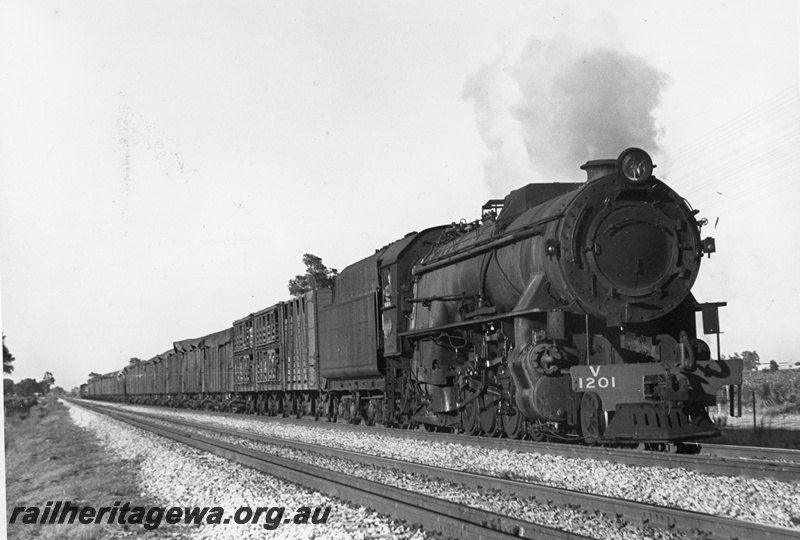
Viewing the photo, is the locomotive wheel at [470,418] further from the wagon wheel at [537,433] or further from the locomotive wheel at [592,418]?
the locomotive wheel at [592,418]

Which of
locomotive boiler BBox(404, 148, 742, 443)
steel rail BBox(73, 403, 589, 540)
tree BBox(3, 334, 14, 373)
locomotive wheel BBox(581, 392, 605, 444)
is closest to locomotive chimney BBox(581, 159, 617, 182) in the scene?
locomotive boiler BBox(404, 148, 742, 443)

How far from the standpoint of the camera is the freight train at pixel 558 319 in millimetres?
10836

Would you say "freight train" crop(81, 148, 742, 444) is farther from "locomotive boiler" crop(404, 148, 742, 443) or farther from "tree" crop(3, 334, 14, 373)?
"tree" crop(3, 334, 14, 373)

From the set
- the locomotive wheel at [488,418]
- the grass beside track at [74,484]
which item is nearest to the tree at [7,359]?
the grass beside track at [74,484]

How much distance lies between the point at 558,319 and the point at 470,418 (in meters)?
4.03

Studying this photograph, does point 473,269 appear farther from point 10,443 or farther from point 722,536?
point 10,443

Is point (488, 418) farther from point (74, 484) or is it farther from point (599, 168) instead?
point (74, 484)

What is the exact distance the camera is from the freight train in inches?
427

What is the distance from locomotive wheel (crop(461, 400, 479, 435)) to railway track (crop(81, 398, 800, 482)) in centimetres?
56

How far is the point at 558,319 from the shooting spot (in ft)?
37.1

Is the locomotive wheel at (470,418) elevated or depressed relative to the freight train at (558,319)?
depressed

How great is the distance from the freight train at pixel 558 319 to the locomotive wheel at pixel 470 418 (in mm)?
36

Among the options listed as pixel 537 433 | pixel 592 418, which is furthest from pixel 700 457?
pixel 537 433

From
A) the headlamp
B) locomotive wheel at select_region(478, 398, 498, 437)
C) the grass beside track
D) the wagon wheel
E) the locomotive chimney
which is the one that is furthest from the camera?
locomotive wheel at select_region(478, 398, 498, 437)
